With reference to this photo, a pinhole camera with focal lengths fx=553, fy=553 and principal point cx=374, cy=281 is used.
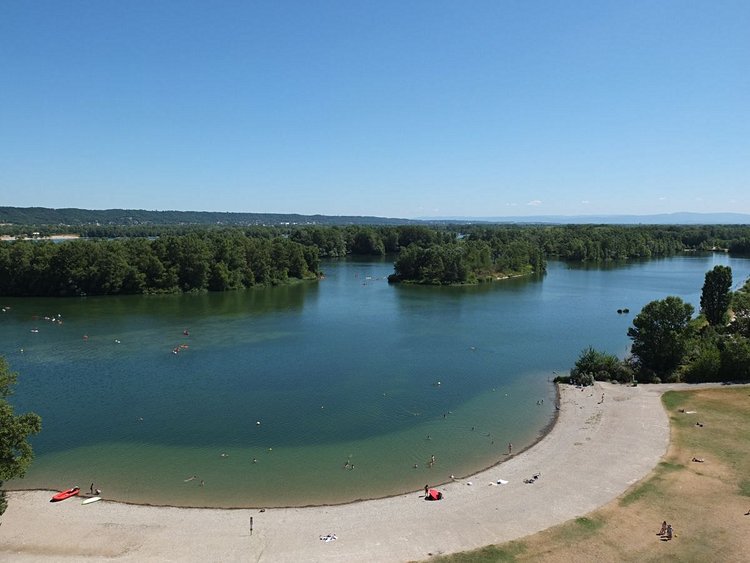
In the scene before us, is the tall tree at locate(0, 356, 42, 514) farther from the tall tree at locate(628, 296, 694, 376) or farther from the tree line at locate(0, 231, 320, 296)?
the tree line at locate(0, 231, 320, 296)

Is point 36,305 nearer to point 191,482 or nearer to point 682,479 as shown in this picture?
point 191,482

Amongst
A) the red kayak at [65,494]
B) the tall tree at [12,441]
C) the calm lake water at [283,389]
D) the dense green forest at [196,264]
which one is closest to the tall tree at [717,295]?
the calm lake water at [283,389]

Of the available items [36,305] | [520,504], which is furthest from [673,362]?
[36,305]

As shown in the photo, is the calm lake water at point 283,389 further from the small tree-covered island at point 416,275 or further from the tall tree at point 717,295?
the tall tree at point 717,295

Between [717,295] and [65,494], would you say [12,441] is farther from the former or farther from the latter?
[717,295]

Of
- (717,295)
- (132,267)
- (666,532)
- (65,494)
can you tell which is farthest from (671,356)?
(132,267)

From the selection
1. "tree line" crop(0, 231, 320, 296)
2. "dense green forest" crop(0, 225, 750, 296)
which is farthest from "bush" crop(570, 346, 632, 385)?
"tree line" crop(0, 231, 320, 296)
